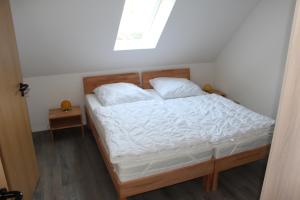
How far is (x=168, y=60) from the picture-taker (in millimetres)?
3682

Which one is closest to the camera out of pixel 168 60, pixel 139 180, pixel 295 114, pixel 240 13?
pixel 295 114

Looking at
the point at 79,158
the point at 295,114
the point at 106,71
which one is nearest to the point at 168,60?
the point at 106,71

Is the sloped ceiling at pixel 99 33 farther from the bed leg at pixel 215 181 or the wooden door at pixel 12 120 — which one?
the bed leg at pixel 215 181

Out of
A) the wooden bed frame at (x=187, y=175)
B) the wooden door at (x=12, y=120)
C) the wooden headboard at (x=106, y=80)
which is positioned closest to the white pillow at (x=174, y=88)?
the wooden headboard at (x=106, y=80)

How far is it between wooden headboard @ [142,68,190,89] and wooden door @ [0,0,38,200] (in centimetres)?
193

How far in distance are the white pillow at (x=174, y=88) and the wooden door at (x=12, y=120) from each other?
181 cm

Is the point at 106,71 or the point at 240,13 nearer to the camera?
the point at 240,13

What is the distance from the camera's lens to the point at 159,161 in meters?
1.88

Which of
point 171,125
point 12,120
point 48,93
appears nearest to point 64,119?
point 48,93

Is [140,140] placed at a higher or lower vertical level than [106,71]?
lower

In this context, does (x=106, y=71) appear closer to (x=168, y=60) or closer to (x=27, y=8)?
(x=168, y=60)

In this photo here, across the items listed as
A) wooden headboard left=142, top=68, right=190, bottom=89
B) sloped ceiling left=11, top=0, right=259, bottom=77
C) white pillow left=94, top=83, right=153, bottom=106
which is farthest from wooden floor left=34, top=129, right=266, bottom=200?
wooden headboard left=142, top=68, right=190, bottom=89

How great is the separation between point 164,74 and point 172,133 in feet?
5.85

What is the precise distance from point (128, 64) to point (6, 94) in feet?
6.70
